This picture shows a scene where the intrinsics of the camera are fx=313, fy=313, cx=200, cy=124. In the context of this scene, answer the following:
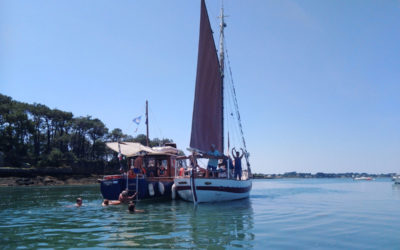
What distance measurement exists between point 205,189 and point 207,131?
552 cm

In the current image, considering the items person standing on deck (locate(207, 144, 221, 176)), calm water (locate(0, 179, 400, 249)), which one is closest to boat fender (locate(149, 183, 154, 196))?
person standing on deck (locate(207, 144, 221, 176))

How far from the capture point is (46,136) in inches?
3140

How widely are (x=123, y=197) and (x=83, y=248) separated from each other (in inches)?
505

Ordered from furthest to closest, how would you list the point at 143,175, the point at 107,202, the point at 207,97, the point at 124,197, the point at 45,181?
the point at 45,181 → the point at 207,97 → the point at 143,175 → the point at 124,197 → the point at 107,202

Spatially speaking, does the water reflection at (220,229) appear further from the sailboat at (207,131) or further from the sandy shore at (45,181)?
the sandy shore at (45,181)

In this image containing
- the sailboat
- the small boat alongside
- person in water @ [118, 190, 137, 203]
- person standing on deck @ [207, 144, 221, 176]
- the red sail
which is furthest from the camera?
person standing on deck @ [207, 144, 221, 176]

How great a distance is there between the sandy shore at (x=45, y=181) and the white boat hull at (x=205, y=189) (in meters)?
44.3

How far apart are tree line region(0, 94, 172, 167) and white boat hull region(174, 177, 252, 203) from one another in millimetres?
34997

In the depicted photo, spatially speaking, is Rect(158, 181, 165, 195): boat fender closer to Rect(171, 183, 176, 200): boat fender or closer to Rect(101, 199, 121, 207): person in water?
Rect(171, 183, 176, 200): boat fender

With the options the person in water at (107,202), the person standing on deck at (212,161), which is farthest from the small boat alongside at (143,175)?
the person standing on deck at (212,161)

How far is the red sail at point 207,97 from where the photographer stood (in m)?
25.7

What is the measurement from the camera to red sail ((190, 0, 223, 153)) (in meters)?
25.7

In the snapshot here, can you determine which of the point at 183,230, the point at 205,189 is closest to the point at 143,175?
the point at 205,189

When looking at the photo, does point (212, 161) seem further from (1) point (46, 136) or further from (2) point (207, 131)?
(1) point (46, 136)
